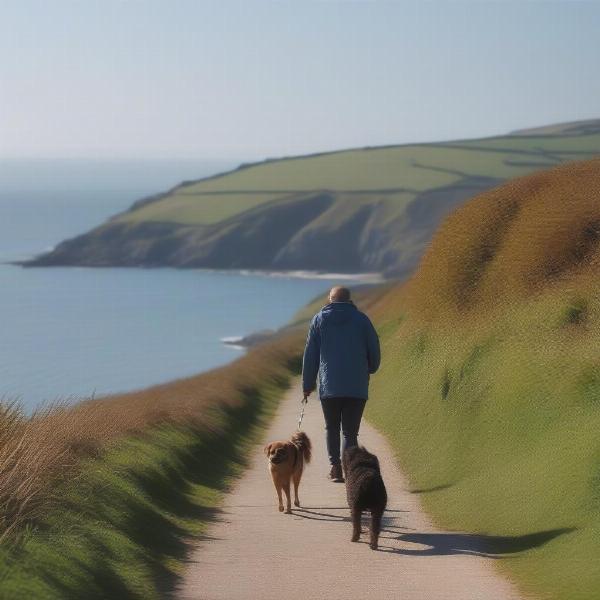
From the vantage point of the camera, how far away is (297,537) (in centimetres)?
1516

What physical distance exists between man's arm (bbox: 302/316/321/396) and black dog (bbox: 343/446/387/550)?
2786 millimetres

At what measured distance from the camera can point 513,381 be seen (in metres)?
21.1

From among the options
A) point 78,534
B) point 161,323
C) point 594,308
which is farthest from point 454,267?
point 161,323

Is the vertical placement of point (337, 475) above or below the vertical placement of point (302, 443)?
below

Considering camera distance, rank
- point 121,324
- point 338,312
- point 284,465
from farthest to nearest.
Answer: point 121,324, point 338,312, point 284,465

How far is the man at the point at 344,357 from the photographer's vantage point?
57.2ft

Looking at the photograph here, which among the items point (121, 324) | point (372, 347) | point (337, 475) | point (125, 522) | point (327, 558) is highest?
point (372, 347)

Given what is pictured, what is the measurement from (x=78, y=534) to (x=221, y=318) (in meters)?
129

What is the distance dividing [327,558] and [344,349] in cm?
427

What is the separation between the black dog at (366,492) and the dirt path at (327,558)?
0.25 metres

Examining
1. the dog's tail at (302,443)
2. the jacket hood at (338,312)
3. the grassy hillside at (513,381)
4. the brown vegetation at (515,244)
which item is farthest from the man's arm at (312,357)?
the brown vegetation at (515,244)

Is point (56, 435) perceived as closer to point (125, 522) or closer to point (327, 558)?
point (125, 522)

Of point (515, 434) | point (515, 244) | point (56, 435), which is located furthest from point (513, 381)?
point (56, 435)

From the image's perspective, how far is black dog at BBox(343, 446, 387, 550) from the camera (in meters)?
14.1
